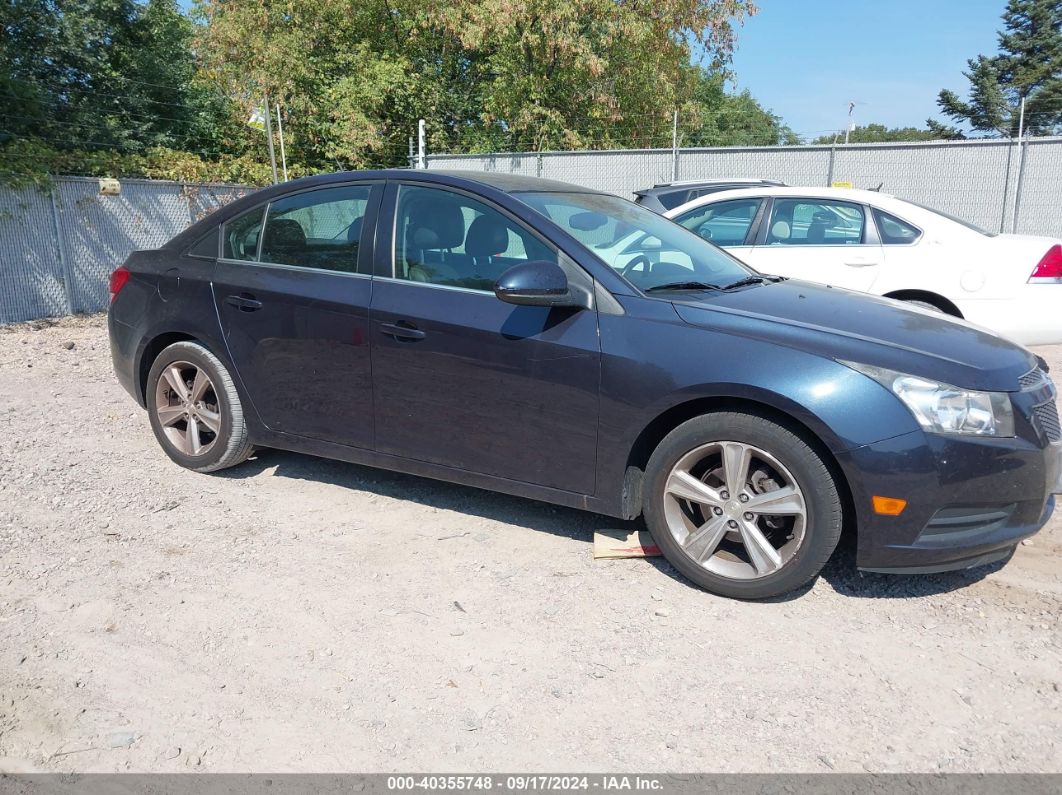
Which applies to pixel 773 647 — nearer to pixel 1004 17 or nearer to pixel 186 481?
pixel 186 481

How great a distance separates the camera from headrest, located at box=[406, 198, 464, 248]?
13.7 feet

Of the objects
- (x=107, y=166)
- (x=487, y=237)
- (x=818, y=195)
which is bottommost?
(x=487, y=237)

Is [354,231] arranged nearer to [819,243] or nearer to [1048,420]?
[1048,420]

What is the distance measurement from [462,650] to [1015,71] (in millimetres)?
59904

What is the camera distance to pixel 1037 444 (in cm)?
333

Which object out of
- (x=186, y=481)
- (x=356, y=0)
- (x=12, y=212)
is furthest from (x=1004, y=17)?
(x=186, y=481)

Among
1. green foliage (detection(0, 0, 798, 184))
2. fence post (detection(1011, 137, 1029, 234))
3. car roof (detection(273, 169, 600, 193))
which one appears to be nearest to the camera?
car roof (detection(273, 169, 600, 193))

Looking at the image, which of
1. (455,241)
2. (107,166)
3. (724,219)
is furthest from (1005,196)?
(107,166)

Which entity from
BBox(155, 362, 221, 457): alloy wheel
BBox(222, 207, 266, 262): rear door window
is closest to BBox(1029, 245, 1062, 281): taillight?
BBox(222, 207, 266, 262): rear door window

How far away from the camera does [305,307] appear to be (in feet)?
14.4

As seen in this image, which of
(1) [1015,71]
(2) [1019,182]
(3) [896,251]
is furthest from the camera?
(1) [1015,71]

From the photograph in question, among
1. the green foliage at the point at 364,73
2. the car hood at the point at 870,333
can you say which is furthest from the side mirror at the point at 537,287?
the green foliage at the point at 364,73

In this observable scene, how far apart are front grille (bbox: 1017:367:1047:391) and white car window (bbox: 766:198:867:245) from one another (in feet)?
12.5

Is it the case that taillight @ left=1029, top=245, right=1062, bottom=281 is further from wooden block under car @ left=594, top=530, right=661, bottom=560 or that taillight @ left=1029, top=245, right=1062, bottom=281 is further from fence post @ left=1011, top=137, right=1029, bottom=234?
fence post @ left=1011, top=137, right=1029, bottom=234
